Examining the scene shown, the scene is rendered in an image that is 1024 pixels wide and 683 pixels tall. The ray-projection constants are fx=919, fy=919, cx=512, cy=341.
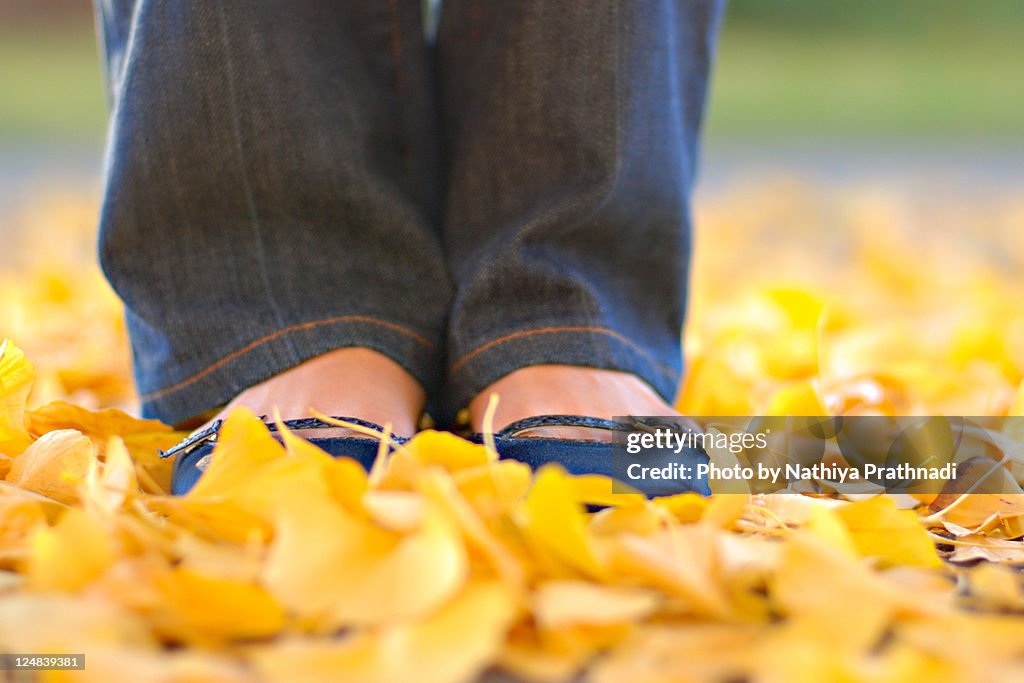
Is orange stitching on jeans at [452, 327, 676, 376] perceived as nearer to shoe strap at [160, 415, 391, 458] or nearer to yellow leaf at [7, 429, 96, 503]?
shoe strap at [160, 415, 391, 458]

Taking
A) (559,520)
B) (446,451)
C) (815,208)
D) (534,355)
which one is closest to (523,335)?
(534,355)

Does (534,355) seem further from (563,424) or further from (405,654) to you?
(405,654)

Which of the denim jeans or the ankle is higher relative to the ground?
the denim jeans

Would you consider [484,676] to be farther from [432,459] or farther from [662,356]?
[662,356]

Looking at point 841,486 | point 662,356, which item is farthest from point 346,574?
point 662,356

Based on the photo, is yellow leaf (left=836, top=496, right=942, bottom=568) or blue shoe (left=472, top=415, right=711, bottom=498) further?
blue shoe (left=472, top=415, right=711, bottom=498)

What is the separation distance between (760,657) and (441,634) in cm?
14

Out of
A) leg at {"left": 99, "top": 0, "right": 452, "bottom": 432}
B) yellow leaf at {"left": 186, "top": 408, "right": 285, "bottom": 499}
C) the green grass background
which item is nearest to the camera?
yellow leaf at {"left": 186, "top": 408, "right": 285, "bottom": 499}

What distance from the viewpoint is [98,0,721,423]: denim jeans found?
2.47ft

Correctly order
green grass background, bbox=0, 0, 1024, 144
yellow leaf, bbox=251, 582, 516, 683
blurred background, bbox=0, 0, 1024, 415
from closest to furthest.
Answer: yellow leaf, bbox=251, 582, 516, 683 → blurred background, bbox=0, 0, 1024, 415 → green grass background, bbox=0, 0, 1024, 144

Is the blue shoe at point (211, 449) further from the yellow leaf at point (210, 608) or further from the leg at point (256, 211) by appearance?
the yellow leaf at point (210, 608)

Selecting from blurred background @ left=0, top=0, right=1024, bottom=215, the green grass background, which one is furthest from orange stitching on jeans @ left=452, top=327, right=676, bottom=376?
the green grass background
